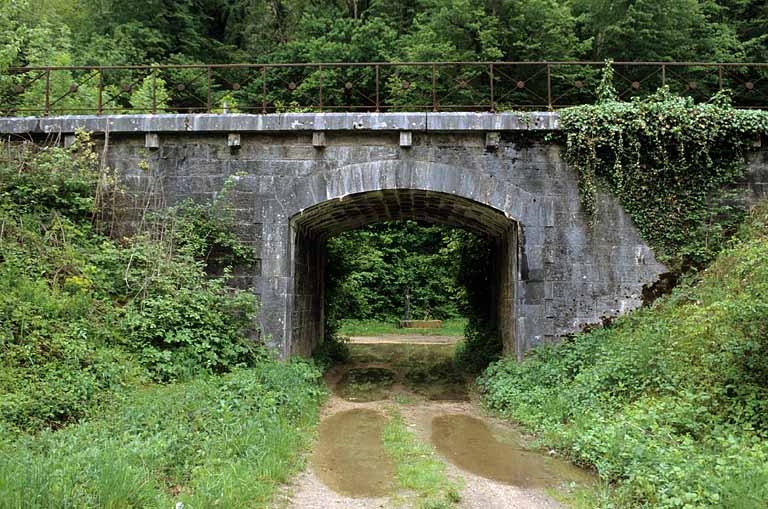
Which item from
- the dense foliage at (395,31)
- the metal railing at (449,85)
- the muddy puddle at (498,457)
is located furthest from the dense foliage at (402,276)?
the muddy puddle at (498,457)

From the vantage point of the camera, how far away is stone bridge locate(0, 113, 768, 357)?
891 centimetres

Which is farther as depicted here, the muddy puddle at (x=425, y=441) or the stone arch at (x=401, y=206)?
the stone arch at (x=401, y=206)

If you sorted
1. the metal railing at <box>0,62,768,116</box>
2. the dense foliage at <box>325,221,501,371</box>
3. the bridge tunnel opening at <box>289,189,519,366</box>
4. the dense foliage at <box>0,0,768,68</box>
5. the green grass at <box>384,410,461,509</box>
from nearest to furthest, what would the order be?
the green grass at <box>384,410,461,509</box>, the bridge tunnel opening at <box>289,189,519,366</box>, the metal railing at <box>0,62,768,116</box>, the dense foliage at <box>0,0,768,68</box>, the dense foliage at <box>325,221,501,371</box>

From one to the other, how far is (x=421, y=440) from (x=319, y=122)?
4901mm

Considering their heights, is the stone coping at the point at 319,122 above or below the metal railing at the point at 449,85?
below

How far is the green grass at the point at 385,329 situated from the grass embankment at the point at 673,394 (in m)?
11.2

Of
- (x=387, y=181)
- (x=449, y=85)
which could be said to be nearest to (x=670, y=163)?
(x=387, y=181)

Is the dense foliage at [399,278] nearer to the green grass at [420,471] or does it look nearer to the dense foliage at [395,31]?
the dense foliage at [395,31]

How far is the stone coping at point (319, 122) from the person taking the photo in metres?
8.94

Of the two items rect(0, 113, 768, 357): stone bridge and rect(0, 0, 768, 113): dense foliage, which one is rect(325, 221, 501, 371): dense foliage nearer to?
rect(0, 0, 768, 113): dense foliage

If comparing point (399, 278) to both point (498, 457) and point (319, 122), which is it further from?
point (498, 457)

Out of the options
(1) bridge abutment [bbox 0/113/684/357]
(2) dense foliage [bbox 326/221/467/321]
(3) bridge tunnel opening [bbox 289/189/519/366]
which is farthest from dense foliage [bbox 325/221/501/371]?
(1) bridge abutment [bbox 0/113/684/357]

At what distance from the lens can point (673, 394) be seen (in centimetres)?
593

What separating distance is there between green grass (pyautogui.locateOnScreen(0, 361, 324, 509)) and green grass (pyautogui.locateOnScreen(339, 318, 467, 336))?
12688mm
